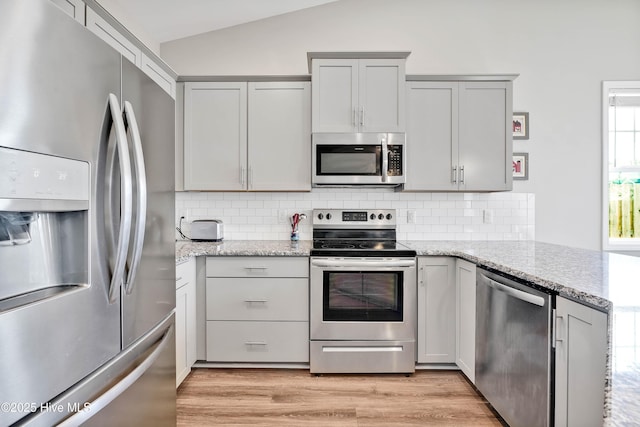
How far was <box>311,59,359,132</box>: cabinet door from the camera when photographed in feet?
8.84

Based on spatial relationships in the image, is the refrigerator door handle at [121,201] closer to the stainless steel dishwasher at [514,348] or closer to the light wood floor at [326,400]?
the light wood floor at [326,400]

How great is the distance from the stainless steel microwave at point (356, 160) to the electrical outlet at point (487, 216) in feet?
3.05

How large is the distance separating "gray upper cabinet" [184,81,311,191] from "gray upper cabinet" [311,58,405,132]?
145 millimetres

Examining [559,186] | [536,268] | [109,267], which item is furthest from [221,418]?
[559,186]

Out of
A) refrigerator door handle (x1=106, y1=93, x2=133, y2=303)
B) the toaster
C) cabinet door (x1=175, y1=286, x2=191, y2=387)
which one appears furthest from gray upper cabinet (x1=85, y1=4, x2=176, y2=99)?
cabinet door (x1=175, y1=286, x2=191, y2=387)

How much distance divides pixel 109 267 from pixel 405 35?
314 centimetres

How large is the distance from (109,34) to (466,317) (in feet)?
9.03

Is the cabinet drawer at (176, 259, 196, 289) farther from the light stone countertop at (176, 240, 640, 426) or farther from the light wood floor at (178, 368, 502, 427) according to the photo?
the light wood floor at (178, 368, 502, 427)

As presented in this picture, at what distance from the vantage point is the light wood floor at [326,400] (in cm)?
194

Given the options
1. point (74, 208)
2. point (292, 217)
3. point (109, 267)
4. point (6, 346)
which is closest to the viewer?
point (6, 346)

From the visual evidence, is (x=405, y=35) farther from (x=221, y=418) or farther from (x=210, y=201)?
(x=221, y=418)

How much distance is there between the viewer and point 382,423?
6.28ft

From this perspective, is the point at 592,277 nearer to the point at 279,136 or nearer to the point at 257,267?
the point at 257,267

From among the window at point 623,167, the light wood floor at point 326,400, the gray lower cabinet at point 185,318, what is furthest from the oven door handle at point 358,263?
the window at point 623,167
